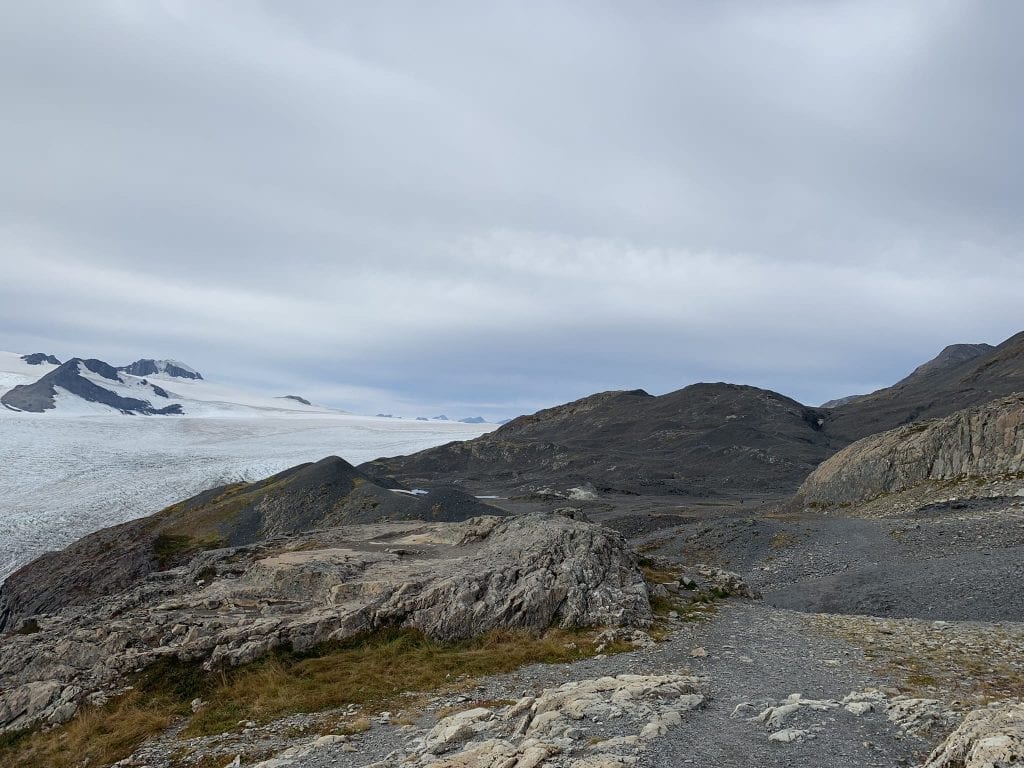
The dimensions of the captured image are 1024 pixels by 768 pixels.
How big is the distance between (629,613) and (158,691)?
13.3m

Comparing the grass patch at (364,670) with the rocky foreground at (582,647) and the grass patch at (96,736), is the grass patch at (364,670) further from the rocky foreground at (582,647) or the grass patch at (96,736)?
the grass patch at (96,736)

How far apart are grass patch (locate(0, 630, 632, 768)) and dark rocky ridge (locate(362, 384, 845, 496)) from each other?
75174mm

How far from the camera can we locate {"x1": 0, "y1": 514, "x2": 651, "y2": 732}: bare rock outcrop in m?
17.0

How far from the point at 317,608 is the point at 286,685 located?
186 inches

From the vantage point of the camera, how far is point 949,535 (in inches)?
1294

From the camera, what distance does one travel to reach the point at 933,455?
46.4m

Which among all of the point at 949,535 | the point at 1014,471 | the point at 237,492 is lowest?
the point at 237,492

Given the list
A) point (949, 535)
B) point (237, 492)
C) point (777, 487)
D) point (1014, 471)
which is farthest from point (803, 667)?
point (777, 487)

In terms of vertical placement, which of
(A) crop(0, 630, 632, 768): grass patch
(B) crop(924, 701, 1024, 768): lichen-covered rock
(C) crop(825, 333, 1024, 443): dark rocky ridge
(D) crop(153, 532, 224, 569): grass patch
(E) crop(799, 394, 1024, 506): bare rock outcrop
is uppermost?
(C) crop(825, 333, 1024, 443): dark rocky ridge

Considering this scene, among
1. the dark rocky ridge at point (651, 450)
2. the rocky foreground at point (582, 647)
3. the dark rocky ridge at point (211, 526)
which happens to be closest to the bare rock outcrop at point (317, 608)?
the rocky foreground at point (582, 647)

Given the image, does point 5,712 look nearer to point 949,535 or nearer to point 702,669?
point 702,669

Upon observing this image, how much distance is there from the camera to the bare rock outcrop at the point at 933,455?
42.3 metres

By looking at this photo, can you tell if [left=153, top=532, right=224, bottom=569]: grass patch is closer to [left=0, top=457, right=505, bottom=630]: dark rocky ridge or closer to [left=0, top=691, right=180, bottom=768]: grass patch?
[left=0, top=457, right=505, bottom=630]: dark rocky ridge

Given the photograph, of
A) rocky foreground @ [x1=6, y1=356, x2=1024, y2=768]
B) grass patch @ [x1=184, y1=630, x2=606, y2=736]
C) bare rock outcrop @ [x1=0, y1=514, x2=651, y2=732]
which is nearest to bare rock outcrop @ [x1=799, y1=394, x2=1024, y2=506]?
rocky foreground @ [x1=6, y1=356, x2=1024, y2=768]
